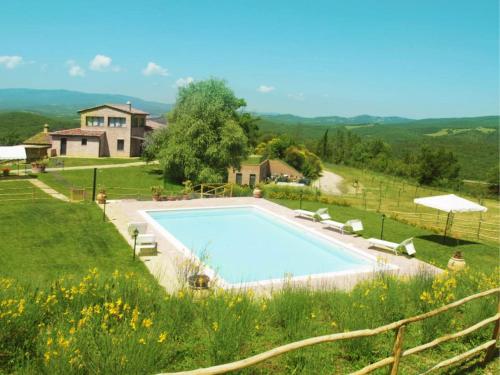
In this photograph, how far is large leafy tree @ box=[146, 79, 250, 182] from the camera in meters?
28.5

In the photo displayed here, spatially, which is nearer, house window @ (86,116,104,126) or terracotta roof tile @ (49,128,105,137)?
terracotta roof tile @ (49,128,105,137)

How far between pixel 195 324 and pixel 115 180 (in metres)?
25.3

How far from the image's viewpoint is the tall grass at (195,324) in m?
4.02

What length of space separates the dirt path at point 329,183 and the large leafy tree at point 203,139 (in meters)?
15.8

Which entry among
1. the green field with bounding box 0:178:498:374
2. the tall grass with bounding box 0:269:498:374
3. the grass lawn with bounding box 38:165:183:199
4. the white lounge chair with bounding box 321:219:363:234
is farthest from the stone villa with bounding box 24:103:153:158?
the tall grass with bounding box 0:269:498:374

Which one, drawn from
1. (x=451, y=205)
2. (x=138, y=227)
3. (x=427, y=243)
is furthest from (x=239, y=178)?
(x=138, y=227)

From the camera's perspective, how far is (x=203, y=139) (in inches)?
1140

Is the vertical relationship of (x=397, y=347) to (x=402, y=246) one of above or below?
above

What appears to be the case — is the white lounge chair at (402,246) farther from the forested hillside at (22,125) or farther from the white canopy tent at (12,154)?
the forested hillside at (22,125)

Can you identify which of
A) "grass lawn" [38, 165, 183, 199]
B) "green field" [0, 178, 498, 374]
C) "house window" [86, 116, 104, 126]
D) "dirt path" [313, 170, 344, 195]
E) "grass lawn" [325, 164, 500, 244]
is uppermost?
"house window" [86, 116, 104, 126]

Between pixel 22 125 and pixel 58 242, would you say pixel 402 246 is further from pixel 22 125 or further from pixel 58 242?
pixel 22 125

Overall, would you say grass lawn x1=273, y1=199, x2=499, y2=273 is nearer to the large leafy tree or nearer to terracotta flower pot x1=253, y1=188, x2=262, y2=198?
terracotta flower pot x1=253, y1=188, x2=262, y2=198

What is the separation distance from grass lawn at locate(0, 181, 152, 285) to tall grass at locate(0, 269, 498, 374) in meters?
4.18

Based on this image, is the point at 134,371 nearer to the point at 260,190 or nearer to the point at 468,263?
the point at 468,263
